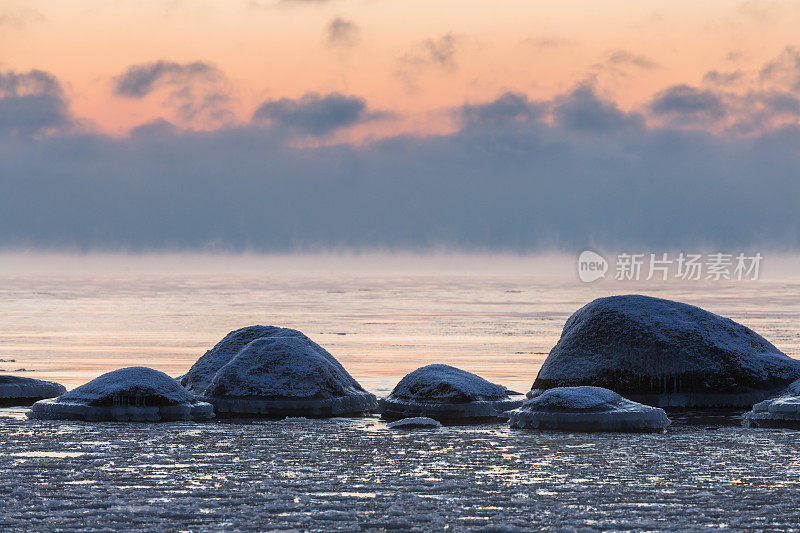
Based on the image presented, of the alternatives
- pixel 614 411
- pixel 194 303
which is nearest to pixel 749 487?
pixel 614 411

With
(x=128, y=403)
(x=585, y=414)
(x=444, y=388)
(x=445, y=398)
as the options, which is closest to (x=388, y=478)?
(x=585, y=414)

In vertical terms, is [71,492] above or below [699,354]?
below

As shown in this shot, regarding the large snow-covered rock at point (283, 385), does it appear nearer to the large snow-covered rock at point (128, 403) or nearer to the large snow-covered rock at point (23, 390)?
the large snow-covered rock at point (128, 403)

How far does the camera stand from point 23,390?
19.7 metres

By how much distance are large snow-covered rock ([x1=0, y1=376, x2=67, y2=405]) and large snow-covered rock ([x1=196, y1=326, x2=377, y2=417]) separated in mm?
2832

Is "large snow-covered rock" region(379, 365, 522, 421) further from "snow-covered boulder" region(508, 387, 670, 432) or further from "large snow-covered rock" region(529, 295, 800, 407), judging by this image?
"large snow-covered rock" region(529, 295, 800, 407)

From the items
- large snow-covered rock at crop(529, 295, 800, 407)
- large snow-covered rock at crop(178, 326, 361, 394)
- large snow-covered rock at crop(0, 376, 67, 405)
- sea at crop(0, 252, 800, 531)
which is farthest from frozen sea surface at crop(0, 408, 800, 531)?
large snow-covered rock at crop(178, 326, 361, 394)

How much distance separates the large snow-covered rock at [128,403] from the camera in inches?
664

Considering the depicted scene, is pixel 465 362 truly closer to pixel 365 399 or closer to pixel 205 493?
pixel 365 399

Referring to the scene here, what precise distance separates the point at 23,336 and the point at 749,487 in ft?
103

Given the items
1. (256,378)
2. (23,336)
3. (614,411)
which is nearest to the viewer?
(614,411)

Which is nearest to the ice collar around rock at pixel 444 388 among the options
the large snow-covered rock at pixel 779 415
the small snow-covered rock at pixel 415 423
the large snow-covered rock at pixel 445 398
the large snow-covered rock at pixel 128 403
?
the large snow-covered rock at pixel 445 398

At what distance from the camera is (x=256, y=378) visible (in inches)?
721

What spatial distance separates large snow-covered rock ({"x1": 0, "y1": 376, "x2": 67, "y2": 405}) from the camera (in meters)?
19.5
